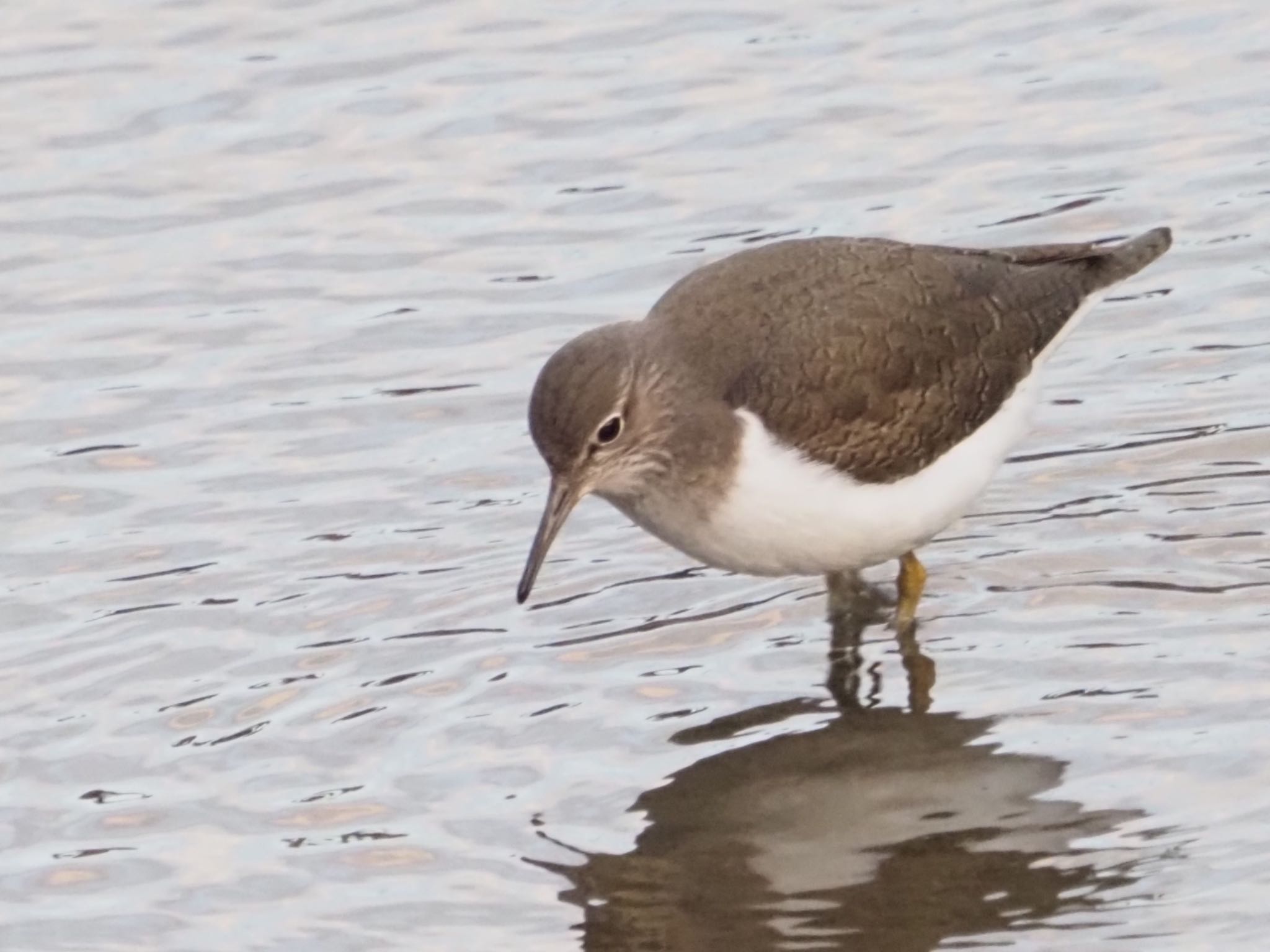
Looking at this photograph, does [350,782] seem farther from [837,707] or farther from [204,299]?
[204,299]

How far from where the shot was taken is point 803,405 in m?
8.55

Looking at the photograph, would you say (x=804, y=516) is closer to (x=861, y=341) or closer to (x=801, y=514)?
(x=801, y=514)

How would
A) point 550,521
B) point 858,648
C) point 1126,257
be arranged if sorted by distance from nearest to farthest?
point 550,521, point 858,648, point 1126,257

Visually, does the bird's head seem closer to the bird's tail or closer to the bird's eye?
the bird's eye

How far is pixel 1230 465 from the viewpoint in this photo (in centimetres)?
992

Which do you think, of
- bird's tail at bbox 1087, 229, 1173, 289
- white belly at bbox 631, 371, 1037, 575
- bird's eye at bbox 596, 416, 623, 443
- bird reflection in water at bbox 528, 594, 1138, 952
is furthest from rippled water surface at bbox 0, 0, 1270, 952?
bird's eye at bbox 596, 416, 623, 443

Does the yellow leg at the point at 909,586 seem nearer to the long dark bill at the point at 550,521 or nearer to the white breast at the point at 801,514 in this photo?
the white breast at the point at 801,514

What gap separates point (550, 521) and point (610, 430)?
1.19 feet

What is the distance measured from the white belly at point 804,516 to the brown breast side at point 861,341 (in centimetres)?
7

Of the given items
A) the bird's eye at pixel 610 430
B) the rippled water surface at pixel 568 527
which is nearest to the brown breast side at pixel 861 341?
the bird's eye at pixel 610 430

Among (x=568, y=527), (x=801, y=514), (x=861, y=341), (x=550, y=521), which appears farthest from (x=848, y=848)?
(x=568, y=527)

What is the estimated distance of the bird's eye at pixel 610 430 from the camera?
8281mm

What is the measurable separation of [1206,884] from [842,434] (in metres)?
2.14

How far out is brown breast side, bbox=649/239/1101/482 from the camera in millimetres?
8594
